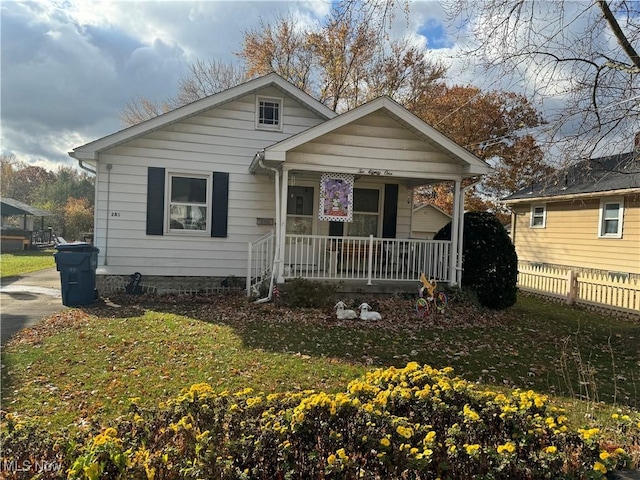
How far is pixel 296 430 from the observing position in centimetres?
278

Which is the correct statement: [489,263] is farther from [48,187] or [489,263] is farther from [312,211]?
[48,187]

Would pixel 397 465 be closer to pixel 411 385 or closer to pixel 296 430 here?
pixel 296 430

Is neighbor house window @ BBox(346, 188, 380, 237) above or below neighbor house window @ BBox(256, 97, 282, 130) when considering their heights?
below

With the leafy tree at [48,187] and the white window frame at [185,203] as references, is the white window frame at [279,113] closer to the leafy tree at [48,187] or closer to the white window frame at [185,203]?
the white window frame at [185,203]

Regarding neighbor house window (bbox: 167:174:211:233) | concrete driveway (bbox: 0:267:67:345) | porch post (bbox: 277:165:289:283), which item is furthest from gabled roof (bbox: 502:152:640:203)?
concrete driveway (bbox: 0:267:67:345)

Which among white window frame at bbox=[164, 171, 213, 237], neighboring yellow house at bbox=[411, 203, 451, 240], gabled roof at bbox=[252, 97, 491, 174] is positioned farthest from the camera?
neighboring yellow house at bbox=[411, 203, 451, 240]

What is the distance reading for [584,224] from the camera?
15.7m

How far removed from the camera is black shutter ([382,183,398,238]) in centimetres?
1133

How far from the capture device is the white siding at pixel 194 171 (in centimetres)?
977

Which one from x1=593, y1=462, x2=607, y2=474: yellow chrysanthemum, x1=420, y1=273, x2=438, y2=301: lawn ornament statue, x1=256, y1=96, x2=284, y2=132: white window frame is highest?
x1=256, y1=96, x2=284, y2=132: white window frame

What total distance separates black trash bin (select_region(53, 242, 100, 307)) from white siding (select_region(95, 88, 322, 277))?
2.70ft

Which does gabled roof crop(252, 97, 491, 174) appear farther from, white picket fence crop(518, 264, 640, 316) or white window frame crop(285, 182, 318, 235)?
white picket fence crop(518, 264, 640, 316)

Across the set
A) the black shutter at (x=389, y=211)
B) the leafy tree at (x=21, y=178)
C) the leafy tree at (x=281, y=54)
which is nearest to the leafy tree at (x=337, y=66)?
the leafy tree at (x=281, y=54)

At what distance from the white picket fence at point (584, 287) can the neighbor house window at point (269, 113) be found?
8818mm
